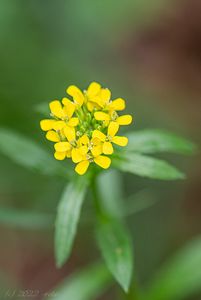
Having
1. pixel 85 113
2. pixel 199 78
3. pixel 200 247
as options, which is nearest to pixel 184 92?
pixel 199 78

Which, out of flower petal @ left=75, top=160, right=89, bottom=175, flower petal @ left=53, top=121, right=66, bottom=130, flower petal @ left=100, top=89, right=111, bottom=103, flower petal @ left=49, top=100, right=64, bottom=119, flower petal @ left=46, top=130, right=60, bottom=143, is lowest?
flower petal @ left=75, top=160, right=89, bottom=175

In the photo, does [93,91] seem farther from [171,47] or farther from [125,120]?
[171,47]

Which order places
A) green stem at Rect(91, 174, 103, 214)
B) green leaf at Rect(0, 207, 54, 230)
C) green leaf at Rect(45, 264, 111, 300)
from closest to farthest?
green stem at Rect(91, 174, 103, 214) → green leaf at Rect(0, 207, 54, 230) → green leaf at Rect(45, 264, 111, 300)

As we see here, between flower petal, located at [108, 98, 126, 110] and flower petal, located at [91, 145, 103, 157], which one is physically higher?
flower petal, located at [108, 98, 126, 110]

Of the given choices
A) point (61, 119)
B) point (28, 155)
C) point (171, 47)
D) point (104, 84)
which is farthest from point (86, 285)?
point (171, 47)

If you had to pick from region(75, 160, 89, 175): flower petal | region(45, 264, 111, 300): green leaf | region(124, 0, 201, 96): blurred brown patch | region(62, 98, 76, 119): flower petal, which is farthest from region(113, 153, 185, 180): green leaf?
region(124, 0, 201, 96): blurred brown patch

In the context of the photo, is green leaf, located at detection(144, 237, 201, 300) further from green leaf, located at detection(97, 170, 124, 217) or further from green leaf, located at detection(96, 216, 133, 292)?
green leaf, located at detection(96, 216, 133, 292)
